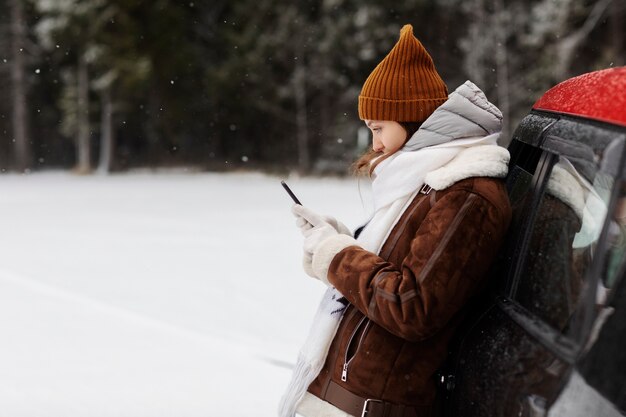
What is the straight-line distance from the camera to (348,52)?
33625 millimetres

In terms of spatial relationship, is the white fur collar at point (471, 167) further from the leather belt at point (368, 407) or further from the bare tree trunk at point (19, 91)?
the bare tree trunk at point (19, 91)

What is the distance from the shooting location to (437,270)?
216 cm

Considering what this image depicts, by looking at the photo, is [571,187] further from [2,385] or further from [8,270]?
[8,270]

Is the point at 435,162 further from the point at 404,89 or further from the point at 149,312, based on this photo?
the point at 149,312

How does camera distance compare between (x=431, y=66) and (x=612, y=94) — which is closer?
(x=612, y=94)

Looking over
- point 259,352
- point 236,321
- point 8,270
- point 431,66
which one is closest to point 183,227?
point 8,270

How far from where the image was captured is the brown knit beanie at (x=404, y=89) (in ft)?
8.02

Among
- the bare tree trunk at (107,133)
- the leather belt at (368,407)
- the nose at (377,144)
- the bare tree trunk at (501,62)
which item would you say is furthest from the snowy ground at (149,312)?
the bare tree trunk at (107,133)

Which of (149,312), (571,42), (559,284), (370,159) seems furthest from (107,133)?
(559,284)

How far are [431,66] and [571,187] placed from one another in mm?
661

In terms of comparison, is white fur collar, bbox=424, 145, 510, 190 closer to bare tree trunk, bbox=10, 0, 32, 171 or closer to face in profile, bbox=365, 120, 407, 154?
face in profile, bbox=365, 120, 407, 154

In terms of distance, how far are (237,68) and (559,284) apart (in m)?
36.0

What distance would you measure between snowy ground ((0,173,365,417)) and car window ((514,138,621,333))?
331 cm

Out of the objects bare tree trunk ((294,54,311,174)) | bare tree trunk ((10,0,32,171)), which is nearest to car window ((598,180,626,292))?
bare tree trunk ((294,54,311,174))
